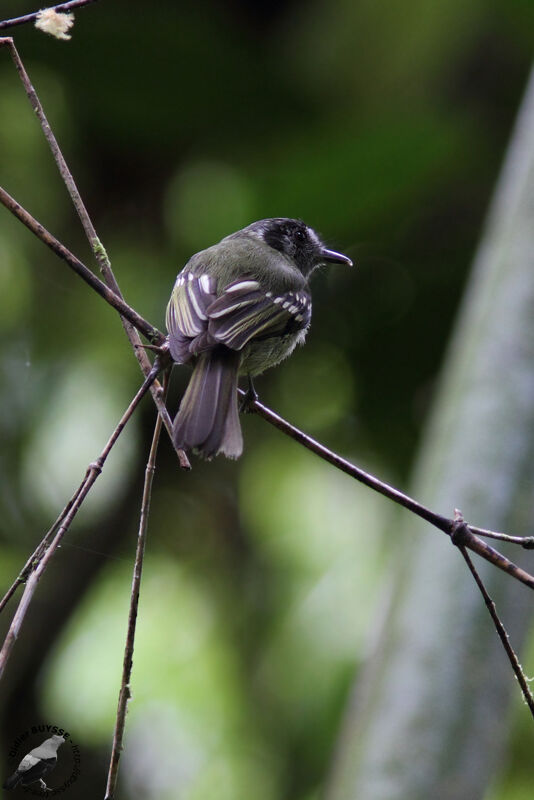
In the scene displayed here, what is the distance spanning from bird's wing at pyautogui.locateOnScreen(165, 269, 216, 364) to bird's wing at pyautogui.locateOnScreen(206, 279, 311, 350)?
0.03 m

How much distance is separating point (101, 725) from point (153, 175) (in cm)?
238

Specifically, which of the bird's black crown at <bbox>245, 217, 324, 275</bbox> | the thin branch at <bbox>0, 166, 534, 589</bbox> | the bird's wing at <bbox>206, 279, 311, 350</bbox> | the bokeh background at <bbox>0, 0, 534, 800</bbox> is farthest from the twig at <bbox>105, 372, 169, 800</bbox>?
the bokeh background at <bbox>0, 0, 534, 800</bbox>

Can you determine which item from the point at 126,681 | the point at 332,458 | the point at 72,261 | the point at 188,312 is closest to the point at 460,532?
the point at 332,458

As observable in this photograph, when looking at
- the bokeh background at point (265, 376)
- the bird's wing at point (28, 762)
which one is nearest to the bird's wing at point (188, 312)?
the bird's wing at point (28, 762)

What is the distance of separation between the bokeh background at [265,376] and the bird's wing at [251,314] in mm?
1411

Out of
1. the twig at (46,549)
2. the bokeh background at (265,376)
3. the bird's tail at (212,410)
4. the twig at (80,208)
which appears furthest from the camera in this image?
the bokeh background at (265,376)

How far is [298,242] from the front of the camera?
307 cm

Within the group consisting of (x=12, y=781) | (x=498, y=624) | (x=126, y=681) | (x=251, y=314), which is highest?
(x=251, y=314)

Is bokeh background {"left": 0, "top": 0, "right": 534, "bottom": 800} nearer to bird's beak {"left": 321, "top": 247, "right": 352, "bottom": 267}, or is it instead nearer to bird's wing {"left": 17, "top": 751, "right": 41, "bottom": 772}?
bird's beak {"left": 321, "top": 247, "right": 352, "bottom": 267}

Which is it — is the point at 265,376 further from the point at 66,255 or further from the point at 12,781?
the point at 12,781

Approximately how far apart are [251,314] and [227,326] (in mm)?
127

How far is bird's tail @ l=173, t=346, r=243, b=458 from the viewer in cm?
166

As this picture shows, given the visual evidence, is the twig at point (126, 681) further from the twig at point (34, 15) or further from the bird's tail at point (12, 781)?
the twig at point (34, 15)

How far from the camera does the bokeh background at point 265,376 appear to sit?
371 centimetres
